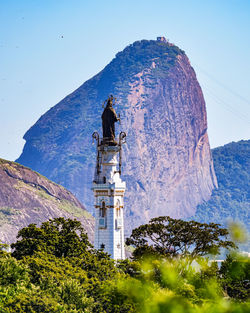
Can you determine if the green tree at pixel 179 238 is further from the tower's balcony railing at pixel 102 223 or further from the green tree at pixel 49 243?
the green tree at pixel 49 243

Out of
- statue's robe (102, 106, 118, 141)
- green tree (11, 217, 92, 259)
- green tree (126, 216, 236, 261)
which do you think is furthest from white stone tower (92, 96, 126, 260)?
green tree (11, 217, 92, 259)

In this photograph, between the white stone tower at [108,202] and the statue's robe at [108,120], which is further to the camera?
the statue's robe at [108,120]

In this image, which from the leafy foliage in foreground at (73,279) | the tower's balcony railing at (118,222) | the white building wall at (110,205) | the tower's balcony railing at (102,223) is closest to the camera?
the leafy foliage in foreground at (73,279)

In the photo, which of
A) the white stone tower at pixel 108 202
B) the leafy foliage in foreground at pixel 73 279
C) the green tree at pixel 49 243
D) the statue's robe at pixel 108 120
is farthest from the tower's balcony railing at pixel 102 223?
the statue's robe at pixel 108 120

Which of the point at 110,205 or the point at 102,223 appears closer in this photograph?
the point at 102,223

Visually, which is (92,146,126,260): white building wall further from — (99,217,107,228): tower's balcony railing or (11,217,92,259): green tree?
(11,217,92,259): green tree

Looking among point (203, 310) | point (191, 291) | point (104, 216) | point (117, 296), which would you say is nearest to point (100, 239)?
point (104, 216)

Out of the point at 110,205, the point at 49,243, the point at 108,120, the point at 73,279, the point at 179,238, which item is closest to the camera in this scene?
the point at 73,279

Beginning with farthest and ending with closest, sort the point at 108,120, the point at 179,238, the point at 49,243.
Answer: the point at 108,120
the point at 179,238
the point at 49,243

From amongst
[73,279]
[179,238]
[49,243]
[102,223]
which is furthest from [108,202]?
[73,279]

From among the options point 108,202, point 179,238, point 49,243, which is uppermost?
point 108,202

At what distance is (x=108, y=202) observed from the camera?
57375 millimetres

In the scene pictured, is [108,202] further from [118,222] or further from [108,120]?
[108,120]

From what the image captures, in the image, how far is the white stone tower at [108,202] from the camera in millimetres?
56719
